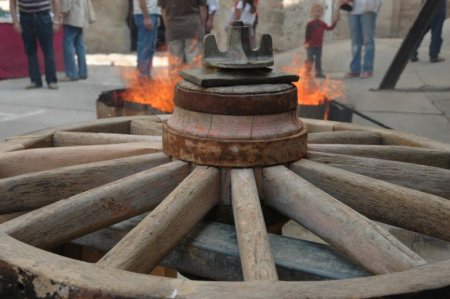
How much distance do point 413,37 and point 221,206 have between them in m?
5.00

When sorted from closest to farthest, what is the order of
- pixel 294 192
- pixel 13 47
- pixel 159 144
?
pixel 294 192 < pixel 159 144 < pixel 13 47

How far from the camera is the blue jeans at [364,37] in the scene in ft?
27.2

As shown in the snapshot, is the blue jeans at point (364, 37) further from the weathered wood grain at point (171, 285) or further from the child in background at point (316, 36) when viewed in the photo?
the weathered wood grain at point (171, 285)

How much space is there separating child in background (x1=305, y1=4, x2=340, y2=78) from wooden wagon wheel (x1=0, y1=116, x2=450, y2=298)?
6.92 m

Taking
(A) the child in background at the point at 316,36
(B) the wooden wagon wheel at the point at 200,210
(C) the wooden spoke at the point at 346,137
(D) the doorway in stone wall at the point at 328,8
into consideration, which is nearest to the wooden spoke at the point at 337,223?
(B) the wooden wagon wheel at the point at 200,210

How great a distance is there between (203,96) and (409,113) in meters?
4.49

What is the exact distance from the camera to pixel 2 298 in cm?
101

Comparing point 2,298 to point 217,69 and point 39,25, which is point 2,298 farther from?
point 39,25

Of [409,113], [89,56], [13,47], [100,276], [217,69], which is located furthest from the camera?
[89,56]

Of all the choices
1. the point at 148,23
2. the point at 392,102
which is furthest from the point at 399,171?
the point at 148,23

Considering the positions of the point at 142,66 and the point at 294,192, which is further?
the point at 142,66

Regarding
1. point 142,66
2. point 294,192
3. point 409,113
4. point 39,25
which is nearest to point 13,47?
point 39,25

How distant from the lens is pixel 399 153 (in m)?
1.84

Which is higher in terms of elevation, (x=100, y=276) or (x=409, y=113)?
(x=100, y=276)
